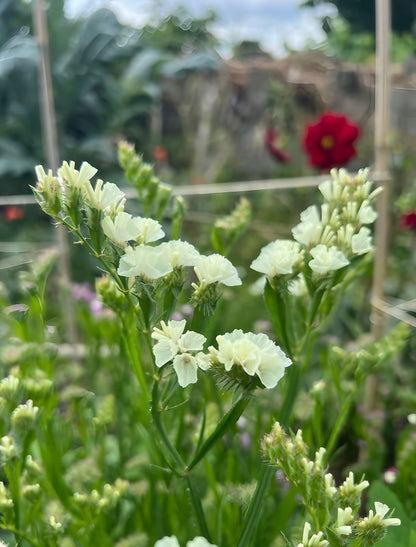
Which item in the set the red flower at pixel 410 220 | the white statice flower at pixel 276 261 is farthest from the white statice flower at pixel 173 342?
the red flower at pixel 410 220

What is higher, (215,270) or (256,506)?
(215,270)

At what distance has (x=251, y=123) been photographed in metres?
3.45

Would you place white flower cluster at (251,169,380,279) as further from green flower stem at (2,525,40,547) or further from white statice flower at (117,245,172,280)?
green flower stem at (2,525,40,547)

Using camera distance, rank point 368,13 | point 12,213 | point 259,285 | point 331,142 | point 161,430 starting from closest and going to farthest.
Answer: point 161,430, point 259,285, point 331,142, point 368,13, point 12,213

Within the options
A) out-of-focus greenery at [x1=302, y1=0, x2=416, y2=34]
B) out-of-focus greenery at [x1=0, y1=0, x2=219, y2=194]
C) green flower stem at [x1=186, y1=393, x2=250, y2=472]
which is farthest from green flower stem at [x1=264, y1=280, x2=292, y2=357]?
out-of-focus greenery at [x1=0, y1=0, x2=219, y2=194]

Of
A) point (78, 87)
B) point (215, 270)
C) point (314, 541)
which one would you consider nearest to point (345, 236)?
point (215, 270)

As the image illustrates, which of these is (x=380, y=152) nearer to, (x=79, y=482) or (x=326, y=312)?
(x=326, y=312)

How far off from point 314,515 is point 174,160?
3.20 m

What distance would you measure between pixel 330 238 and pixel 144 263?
181 millimetres

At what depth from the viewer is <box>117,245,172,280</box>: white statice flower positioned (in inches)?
17.7

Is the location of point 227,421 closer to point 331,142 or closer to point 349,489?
point 349,489

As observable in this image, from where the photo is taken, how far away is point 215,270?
473 mm

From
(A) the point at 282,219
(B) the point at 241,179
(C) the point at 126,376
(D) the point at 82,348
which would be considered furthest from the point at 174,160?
(C) the point at 126,376

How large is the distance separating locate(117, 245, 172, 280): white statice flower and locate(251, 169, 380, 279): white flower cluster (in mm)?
97
